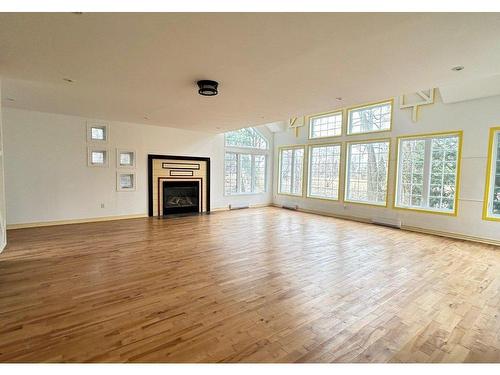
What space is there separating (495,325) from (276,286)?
1.95 metres

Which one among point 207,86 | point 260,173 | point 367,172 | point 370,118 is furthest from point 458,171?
point 260,173

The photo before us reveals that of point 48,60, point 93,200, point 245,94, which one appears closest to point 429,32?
point 245,94

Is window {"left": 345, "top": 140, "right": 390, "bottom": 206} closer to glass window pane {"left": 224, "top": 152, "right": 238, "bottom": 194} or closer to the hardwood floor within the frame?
the hardwood floor

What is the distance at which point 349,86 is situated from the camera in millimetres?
3711

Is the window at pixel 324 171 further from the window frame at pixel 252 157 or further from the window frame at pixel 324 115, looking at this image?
the window frame at pixel 252 157

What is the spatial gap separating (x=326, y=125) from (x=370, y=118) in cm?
139

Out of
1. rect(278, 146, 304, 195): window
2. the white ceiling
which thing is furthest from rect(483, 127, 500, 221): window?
rect(278, 146, 304, 195): window

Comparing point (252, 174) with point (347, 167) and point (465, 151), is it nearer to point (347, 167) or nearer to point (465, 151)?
point (347, 167)

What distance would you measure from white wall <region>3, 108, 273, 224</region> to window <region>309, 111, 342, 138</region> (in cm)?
434

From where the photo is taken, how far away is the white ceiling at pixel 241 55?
84.3 inches

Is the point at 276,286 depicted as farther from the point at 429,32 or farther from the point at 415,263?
the point at 429,32

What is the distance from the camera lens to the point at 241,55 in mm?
2777

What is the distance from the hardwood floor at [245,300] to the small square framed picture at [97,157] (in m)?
2.10

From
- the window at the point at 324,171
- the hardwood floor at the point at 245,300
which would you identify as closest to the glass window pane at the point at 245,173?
the window at the point at 324,171
